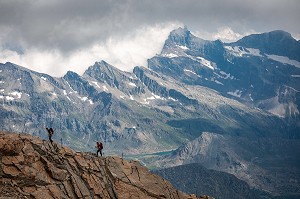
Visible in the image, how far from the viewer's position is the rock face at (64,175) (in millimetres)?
83000

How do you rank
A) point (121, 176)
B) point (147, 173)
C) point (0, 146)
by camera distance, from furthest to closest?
point (147, 173) < point (121, 176) < point (0, 146)

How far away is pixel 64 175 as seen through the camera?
88.5 meters

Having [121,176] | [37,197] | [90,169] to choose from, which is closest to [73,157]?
[90,169]

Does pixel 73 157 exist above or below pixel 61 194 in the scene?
A: above

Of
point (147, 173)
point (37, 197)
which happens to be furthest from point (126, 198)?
point (37, 197)

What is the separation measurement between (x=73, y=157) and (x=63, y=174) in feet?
27.2

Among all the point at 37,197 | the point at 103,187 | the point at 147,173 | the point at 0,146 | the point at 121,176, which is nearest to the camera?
the point at 37,197

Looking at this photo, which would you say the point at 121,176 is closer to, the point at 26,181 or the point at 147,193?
the point at 147,193

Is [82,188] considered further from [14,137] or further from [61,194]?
[14,137]

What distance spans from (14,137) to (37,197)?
16902 millimetres

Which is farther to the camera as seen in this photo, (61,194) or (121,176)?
(121,176)

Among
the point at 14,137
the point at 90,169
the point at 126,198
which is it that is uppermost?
the point at 14,137

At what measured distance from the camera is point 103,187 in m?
93.2

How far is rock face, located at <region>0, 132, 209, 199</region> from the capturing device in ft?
272
